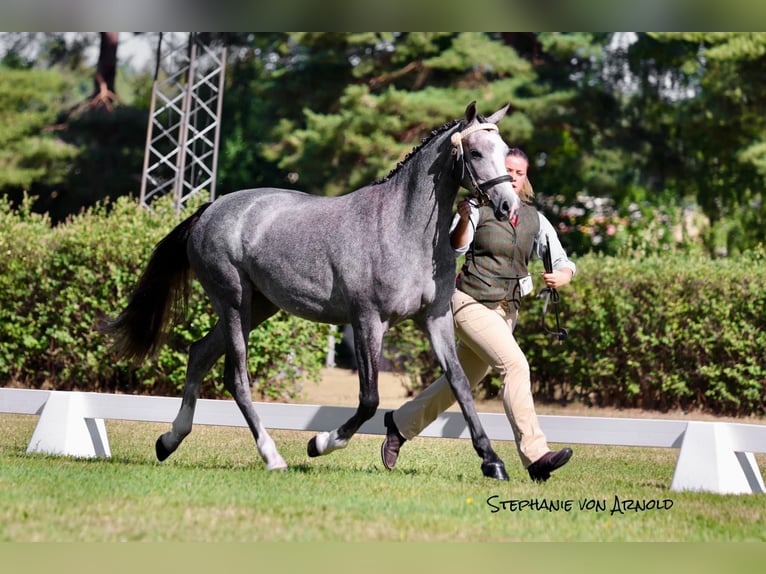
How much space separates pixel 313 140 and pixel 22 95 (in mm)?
8085

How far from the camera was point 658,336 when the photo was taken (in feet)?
44.1

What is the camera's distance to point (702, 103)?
22562 millimetres

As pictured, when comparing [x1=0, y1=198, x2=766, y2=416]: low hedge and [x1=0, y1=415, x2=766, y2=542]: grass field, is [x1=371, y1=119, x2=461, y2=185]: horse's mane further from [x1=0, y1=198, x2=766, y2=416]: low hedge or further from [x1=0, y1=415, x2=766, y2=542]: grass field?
[x1=0, y1=198, x2=766, y2=416]: low hedge

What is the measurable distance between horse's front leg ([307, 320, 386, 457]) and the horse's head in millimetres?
1053

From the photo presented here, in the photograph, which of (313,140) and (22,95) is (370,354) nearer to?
(313,140)

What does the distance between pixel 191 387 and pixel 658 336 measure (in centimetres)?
761

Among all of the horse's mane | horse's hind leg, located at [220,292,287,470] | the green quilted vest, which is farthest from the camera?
horse's hind leg, located at [220,292,287,470]

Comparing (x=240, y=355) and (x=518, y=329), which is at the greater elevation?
(x=240, y=355)

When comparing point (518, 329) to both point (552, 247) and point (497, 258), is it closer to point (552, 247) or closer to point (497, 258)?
point (552, 247)

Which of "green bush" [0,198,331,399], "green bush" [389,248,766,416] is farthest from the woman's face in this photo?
"green bush" [389,248,766,416]

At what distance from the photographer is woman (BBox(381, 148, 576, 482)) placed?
21.5ft

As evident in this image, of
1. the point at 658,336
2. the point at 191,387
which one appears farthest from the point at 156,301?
the point at 658,336
